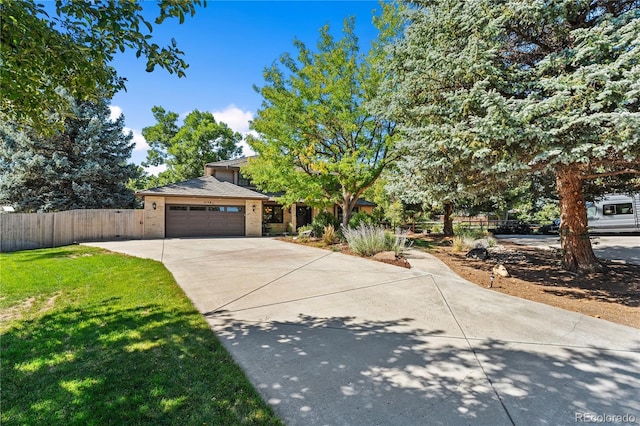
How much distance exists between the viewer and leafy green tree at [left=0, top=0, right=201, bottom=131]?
2.75 m

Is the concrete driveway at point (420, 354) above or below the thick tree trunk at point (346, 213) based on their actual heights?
below

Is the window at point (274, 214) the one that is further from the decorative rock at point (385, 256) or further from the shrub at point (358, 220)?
the decorative rock at point (385, 256)

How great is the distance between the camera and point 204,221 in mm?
17219

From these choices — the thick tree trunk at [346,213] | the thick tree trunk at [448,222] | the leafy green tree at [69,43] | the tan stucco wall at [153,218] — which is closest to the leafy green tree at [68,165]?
the tan stucco wall at [153,218]

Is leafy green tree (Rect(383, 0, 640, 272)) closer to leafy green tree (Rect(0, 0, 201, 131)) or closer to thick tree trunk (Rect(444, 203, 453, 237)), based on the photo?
leafy green tree (Rect(0, 0, 201, 131))

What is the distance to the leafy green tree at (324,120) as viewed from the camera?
11.4 m

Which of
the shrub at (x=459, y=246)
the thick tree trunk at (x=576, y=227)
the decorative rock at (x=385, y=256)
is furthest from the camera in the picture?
the shrub at (x=459, y=246)

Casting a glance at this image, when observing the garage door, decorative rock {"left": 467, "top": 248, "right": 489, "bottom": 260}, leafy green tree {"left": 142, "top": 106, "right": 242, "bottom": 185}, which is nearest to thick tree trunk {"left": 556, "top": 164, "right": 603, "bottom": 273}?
decorative rock {"left": 467, "top": 248, "right": 489, "bottom": 260}

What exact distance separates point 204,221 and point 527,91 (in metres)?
16.1

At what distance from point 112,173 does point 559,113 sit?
20.7m

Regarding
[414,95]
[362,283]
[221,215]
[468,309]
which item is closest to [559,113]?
[414,95]

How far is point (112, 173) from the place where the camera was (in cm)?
1742

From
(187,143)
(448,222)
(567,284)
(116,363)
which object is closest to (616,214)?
(448,222)

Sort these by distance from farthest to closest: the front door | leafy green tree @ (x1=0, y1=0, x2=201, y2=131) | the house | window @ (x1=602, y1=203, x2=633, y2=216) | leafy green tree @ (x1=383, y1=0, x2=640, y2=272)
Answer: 1. the front door
2. the house
3. window @ (x1=602, y1=203, x2=633, y2=216)
4. leafy green tree @ (x1=383, y1=0, x2=640, y2=272)
5. leafy green tree @ (x1=0, y1=0, x2=201, y2=131)
